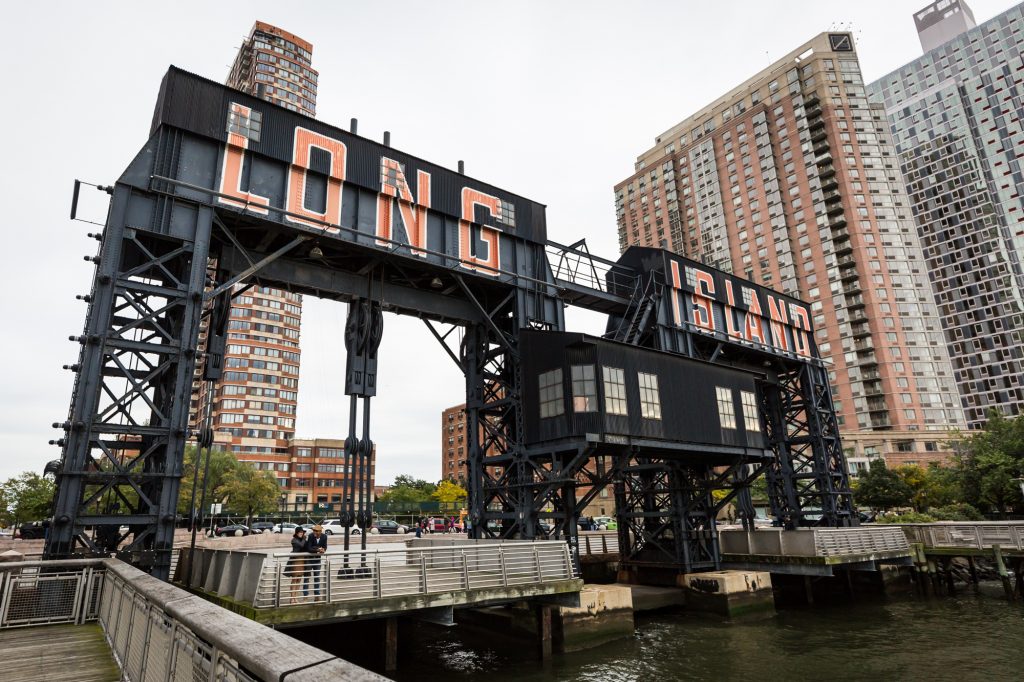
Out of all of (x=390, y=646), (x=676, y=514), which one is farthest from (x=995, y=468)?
(x=390, y=646)

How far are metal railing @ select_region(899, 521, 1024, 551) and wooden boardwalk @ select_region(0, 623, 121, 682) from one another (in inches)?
1390

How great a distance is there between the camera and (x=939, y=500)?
6006cm

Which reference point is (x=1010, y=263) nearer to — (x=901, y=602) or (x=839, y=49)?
(x=839, y=49)

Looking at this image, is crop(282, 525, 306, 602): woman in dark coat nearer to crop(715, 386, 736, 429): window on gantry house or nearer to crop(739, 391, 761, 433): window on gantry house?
crop(715, 386, 736, 429): window on gantry house

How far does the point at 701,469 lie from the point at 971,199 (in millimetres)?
124328

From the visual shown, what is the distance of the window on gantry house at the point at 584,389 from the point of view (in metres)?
22.3

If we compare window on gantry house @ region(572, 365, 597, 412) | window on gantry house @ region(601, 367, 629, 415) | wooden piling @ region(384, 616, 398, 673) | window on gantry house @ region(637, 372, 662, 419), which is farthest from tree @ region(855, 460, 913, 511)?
wooden piling @ region(384, 616, 398, 673)

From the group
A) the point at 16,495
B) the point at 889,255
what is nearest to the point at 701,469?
the point at 16,495

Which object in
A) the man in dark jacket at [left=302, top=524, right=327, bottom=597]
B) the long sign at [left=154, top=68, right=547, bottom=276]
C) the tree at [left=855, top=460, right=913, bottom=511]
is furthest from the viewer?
the tree at [left=855, top=460, right=913, bottom=511]

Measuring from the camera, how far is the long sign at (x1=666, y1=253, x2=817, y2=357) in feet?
109

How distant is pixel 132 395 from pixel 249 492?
193ft

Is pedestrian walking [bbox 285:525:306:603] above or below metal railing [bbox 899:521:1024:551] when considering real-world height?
above

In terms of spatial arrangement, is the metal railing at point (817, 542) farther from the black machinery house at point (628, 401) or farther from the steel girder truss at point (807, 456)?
the steel girder truss at point (807, 456)

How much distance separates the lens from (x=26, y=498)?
52.7 meters
